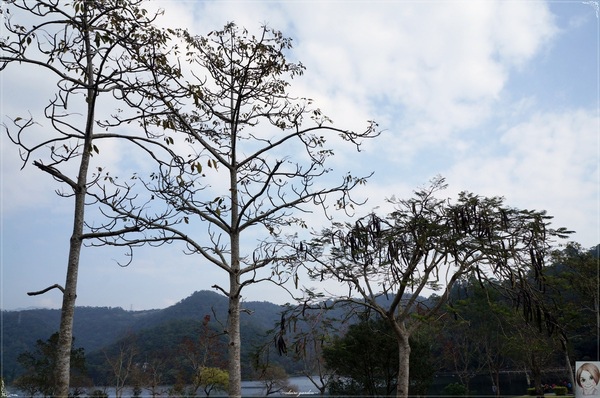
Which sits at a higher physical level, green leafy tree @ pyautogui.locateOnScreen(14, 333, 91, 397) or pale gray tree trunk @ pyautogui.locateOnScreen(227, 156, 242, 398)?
pale gray tree trunk @ pyautogui.locateOnScreen(227, 156, 242, 398)

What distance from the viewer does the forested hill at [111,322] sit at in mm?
29498

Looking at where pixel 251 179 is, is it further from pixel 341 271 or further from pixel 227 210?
pixel 341 271

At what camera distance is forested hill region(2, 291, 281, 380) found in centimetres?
2950

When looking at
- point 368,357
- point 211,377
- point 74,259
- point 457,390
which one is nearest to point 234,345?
point 74,259

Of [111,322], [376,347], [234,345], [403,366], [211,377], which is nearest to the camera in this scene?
[234,345]

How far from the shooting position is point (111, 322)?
160 ft

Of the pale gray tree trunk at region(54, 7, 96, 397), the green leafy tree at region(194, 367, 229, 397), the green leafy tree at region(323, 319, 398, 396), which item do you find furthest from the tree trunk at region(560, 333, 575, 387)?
the green leafy tree at region(194, 367, 229, 397)

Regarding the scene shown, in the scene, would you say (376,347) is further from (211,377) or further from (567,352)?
(211,377)

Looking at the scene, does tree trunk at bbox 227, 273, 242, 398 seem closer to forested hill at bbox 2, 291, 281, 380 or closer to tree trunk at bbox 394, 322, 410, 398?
tree trunk at bbox 394, 322, 410, 398

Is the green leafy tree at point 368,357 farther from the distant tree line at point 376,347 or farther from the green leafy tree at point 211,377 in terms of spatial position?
the green leafy tree at point 211,377

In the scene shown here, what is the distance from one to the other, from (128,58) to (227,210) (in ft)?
5.23

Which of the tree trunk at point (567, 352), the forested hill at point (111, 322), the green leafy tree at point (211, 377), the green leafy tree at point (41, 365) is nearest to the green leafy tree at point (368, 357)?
the tree trunk at point (567, 352)

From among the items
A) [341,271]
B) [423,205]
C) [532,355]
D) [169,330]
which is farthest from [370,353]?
[169,330]

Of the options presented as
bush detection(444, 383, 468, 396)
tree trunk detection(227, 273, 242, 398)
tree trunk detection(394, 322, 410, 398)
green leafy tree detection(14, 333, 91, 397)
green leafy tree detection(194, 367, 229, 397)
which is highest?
tree trunk detection(227, 273, 242, 398)
